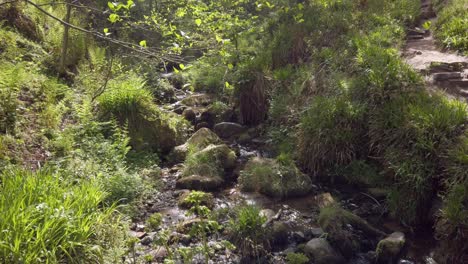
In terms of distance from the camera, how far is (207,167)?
7.37m

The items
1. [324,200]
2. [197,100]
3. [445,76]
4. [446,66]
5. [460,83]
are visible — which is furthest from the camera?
[197,100]

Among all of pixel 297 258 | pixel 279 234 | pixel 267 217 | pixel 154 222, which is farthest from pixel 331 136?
pixel 154 222

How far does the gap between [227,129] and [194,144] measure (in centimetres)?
142

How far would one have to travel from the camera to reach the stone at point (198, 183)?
7066 millimetres

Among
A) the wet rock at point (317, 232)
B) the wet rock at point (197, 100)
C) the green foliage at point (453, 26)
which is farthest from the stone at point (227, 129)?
the green foliage at point (453, 26)

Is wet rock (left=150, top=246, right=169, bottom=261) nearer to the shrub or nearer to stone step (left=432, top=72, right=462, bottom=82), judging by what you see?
the shrub

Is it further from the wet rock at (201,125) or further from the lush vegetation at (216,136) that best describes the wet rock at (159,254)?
the wet rock at (201,125)

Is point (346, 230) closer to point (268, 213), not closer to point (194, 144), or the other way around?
point (268, 213)

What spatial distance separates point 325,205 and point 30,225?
14.0 ft

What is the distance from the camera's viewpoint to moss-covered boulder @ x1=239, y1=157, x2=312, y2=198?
22.4ft

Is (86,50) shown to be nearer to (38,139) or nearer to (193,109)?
(193,109)

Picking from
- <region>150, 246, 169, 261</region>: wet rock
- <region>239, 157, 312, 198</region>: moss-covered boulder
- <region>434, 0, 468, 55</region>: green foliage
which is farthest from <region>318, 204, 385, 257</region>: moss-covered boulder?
<region>434, 0, 468, 55</region>: green foliage

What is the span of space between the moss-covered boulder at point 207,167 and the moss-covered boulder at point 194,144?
29 centimetres

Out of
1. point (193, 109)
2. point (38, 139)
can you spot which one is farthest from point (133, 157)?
point (193, 109)
